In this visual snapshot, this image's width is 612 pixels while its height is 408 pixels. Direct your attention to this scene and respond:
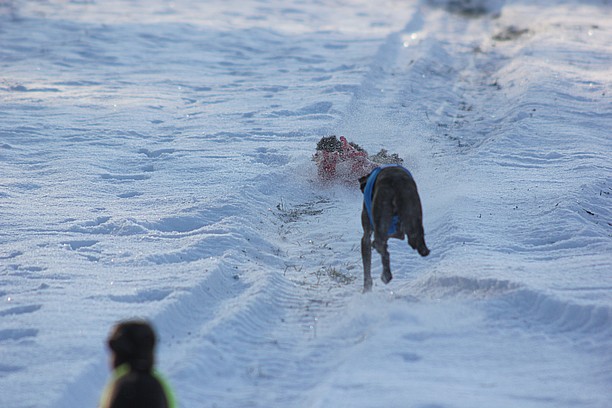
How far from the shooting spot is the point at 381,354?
17.2 ft

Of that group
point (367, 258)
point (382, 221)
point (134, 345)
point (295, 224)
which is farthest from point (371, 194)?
point (134, 345)

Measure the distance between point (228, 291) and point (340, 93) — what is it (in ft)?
27.1

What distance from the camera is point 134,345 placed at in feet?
10.5

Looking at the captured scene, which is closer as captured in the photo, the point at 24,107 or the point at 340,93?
the point at 24,107

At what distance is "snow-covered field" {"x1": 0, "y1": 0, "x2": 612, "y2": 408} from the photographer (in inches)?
202

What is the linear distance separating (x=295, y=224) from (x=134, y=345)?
5.51 m

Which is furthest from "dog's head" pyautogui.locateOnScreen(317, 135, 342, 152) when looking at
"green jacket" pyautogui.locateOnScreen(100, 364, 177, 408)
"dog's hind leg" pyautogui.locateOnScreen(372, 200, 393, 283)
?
"green jacket" pyautogui.locateOnScreen(100, 364, 177, 408)

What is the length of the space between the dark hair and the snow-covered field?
1.62 metres

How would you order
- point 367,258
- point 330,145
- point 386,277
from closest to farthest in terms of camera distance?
point 386,277 → point 367,258 → point 330,145

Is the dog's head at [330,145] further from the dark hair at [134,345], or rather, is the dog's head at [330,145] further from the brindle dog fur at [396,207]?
the dark hair at [134,345]

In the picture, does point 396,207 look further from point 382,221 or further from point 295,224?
point 295,224

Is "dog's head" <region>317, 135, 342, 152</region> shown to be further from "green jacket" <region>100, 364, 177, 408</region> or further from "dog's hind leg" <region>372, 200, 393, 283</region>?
"green jacket" <region>100, 364, 177, 408</region>

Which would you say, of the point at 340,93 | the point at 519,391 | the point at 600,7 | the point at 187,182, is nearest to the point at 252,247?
the point at 187,182

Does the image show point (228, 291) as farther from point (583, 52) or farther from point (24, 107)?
point (583, 52)
